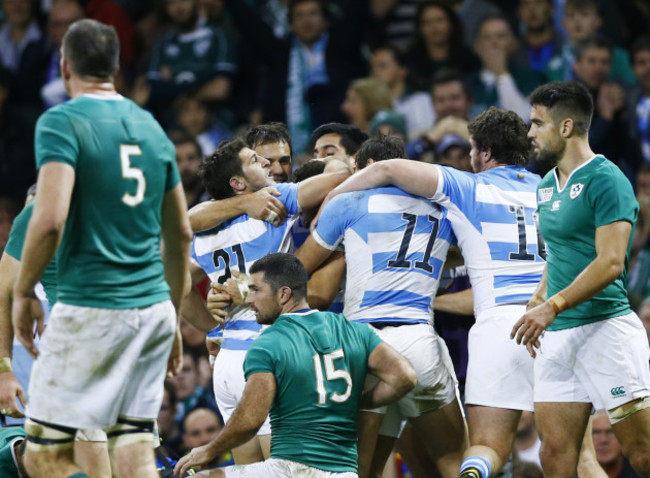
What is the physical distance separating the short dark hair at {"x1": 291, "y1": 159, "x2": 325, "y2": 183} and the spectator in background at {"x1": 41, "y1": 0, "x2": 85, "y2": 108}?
242 inches

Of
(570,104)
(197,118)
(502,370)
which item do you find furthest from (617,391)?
(197,118)

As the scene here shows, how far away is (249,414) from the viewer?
5.55 meters

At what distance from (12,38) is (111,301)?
9.66 meters

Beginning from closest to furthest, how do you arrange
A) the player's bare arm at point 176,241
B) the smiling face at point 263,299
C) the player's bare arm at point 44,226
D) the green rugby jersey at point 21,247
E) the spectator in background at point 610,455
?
the player's bare arm at point 44,226, the player's bare arm at point 176,241, the green rugby jersey at point 21,247, the smiling face at point 263,299, the spectator in background at point 610,455

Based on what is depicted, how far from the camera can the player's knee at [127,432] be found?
4.58 m

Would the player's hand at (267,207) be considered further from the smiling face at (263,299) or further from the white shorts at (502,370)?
the white shorts at (502,370)

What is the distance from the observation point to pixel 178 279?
4.80 m

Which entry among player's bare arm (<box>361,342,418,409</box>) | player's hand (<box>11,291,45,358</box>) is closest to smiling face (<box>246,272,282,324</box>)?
player's bare arm (<box>361,342,418,409</box>)

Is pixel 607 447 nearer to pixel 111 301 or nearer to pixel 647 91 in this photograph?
pixel 647 91

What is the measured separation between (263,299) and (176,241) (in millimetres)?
1323

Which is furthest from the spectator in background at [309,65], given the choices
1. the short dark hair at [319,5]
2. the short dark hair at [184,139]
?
the short dark hair at [184,139]

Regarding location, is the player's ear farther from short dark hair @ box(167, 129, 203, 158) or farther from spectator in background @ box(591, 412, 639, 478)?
short dark hair @ box(167, 129, 203, 158)

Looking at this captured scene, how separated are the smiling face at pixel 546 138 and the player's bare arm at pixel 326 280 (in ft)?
4.40

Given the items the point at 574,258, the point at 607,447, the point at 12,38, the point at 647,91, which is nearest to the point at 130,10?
the point at 12,38
